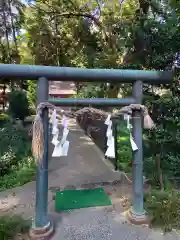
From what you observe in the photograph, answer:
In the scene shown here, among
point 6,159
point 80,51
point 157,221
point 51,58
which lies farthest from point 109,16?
point 157,221

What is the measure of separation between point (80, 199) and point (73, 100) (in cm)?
170

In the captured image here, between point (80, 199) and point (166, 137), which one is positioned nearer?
point (80, 199)

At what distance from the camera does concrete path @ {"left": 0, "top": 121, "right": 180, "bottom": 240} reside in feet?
8.32

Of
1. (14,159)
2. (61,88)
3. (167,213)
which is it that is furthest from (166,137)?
(61,88)

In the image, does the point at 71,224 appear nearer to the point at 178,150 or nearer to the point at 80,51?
the point at 178,150

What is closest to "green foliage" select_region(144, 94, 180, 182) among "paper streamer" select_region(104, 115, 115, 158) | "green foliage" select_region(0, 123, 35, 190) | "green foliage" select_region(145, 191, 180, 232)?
"green foliage" select_region(145, 191, 180, 232)

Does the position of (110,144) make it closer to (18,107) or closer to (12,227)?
(12,227)

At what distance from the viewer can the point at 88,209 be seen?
3086 millimetres

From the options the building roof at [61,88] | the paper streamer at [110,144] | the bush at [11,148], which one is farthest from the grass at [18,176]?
the building roof at [61,88]

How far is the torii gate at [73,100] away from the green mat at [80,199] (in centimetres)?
59

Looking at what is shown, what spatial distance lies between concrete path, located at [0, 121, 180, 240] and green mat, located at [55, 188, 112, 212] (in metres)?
0.10

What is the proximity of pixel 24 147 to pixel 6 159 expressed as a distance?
822mm

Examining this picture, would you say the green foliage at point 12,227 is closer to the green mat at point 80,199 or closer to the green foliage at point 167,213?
the green mat at point 80,199

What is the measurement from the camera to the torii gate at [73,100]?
232 centimetres
